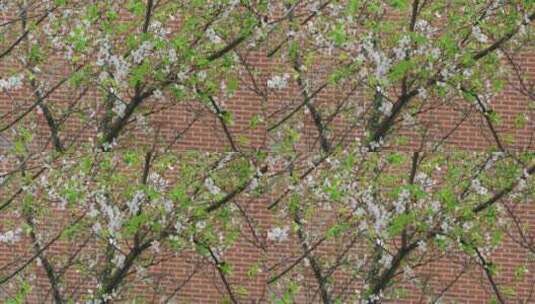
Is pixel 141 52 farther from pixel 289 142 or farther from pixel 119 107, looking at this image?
pixel 289 142

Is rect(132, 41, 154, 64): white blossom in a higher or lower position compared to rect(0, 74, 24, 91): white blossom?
higher

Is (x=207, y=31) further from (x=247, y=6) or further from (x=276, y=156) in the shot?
(x=276, y=156)

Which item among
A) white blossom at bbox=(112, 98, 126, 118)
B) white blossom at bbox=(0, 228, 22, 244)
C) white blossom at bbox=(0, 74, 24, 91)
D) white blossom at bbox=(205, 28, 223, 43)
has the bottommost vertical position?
white blossom at bbox=(0, 228, 22, 244)

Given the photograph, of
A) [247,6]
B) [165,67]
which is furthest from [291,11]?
[165,67]

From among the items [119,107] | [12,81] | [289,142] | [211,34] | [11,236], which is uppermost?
[211,34]

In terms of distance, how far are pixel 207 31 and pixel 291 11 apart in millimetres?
432

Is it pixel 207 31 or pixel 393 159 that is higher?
pixel 207 31

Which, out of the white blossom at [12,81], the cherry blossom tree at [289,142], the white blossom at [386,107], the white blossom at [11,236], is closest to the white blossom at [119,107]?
the cherry blossom tree at [289,142]

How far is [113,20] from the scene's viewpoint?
555 cm

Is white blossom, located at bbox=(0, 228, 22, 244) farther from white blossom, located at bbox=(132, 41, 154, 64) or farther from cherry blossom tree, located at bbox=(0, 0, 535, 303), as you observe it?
white blossom, located at bbox=(132, 41, 154, 64)

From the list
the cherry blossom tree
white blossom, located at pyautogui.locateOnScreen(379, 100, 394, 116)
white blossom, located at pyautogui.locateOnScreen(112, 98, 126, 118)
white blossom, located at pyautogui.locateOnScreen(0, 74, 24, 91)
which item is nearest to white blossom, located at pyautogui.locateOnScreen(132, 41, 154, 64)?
the cherry blossom tree

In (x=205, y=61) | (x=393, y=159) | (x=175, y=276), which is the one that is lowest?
(x=175, y=276)

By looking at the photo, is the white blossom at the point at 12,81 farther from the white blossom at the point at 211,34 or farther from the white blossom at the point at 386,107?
the white blossom at the point at 386,107

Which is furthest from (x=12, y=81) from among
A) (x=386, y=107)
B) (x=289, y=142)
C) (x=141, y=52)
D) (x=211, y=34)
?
(x=386, y=107)
